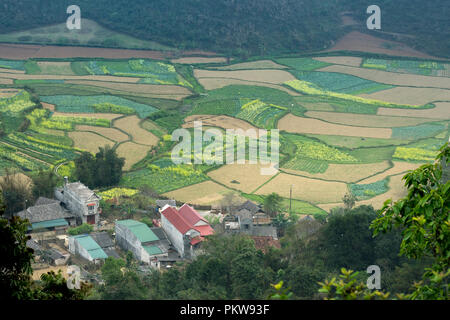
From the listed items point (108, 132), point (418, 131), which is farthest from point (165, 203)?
point (418, 131)

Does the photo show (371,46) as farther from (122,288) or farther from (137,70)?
(122,288)

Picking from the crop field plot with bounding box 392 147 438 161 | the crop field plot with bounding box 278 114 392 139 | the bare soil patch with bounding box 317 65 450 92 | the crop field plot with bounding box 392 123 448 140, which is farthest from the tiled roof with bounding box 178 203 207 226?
the bare soil patch with bounding box 317 65 450 92

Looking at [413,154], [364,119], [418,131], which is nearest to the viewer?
[413,154]

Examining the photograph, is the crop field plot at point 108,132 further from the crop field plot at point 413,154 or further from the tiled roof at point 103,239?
the crop field plot at point 413,154

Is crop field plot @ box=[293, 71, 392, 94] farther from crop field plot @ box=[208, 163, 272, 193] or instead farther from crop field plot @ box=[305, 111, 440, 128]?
crop field plot @ box=[208, 163, 272, 193]

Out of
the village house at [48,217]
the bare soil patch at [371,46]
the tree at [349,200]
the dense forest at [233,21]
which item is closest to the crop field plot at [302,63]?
the dense forest at [233,21]

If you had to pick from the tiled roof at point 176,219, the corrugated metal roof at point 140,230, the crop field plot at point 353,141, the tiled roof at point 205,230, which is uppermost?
the crop field plot at point 353,141
